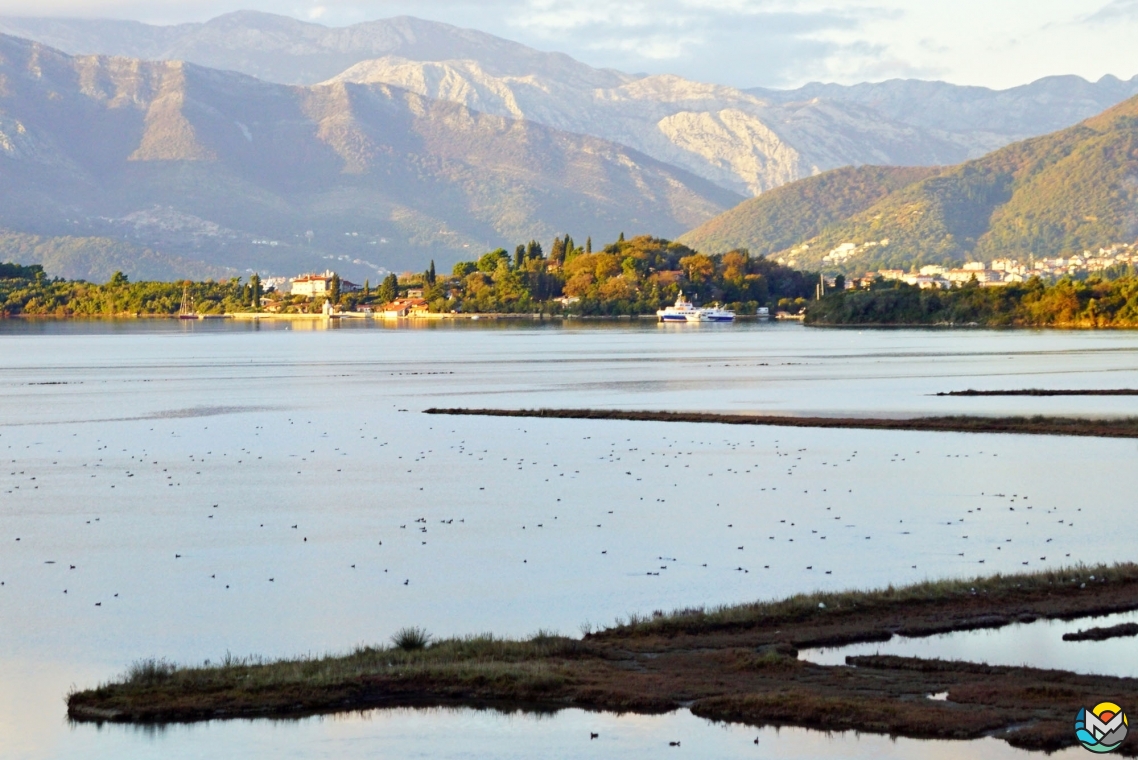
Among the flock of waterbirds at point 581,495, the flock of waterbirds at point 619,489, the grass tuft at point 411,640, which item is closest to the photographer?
the grass tuft at point 411,640

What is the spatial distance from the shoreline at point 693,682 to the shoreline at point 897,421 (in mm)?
23434

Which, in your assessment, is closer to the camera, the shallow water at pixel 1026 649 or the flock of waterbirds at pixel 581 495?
the shallow water at pixel 1026 649

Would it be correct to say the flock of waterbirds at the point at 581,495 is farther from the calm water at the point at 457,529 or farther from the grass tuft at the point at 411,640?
the grass tuft at the point at 411,640

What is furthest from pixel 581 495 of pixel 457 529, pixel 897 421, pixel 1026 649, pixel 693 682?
pixel 897 421

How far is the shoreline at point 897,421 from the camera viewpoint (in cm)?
4025

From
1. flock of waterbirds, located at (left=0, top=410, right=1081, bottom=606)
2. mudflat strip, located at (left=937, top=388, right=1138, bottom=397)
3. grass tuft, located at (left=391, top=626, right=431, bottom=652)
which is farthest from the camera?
mudflat strip, located at (left=937, top=388, right=1138, bottom=397)

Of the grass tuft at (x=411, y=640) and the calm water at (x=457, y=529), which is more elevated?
the grass tuft at (x=411, y=640)

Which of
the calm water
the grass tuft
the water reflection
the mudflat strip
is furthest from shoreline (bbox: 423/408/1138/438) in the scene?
the water reflection

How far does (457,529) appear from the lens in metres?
25.3

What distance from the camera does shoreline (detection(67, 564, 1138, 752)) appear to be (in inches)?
539

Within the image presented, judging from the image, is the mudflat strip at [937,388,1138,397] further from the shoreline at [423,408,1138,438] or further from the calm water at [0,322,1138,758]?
the shoreline at [423,408,1138,438]

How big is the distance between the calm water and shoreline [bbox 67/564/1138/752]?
373 millimetres

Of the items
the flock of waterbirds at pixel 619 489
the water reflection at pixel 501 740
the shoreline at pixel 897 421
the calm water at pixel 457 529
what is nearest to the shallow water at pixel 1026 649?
the water reflection at pixel 501 740

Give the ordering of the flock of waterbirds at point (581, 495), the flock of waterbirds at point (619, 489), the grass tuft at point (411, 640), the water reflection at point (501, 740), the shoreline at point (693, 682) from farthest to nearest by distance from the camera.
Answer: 1. the flock of waterbirds at point (619, 489)
2. the flock of waterbirds at point (581, 495)
3. the grass tuft at point (411, 640)
4. the shoreline at point (693, 682)
5. the water reflection at point (501, 740)
